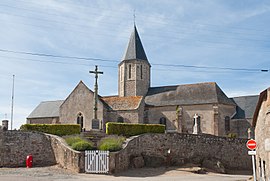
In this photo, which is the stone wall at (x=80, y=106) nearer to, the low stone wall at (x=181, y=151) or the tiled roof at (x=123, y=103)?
the tiled roof at (x=123, y=103)

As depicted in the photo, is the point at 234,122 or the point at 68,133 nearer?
the point at 68,133

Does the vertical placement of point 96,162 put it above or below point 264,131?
below

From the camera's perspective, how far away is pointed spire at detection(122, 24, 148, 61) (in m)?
43.6

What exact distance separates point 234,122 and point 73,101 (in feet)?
56.2

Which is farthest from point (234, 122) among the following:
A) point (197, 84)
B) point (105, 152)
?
point (105, 152)

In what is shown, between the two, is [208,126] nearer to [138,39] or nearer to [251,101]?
[251,101]

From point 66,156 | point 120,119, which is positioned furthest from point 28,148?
point 120,119

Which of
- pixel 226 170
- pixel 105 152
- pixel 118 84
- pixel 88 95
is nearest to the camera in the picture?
pixel 105 152

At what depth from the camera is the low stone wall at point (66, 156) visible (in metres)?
18.9

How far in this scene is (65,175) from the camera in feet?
57.9

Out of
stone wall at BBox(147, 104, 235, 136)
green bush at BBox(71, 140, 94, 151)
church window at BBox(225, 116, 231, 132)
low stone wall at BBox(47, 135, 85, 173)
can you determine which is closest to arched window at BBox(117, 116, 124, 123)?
stone wall at BBox(147, 104, 235, 136)

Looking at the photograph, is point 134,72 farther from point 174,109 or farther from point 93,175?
point 93,175

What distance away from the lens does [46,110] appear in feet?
146

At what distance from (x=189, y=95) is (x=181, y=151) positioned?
13514 millimetres
